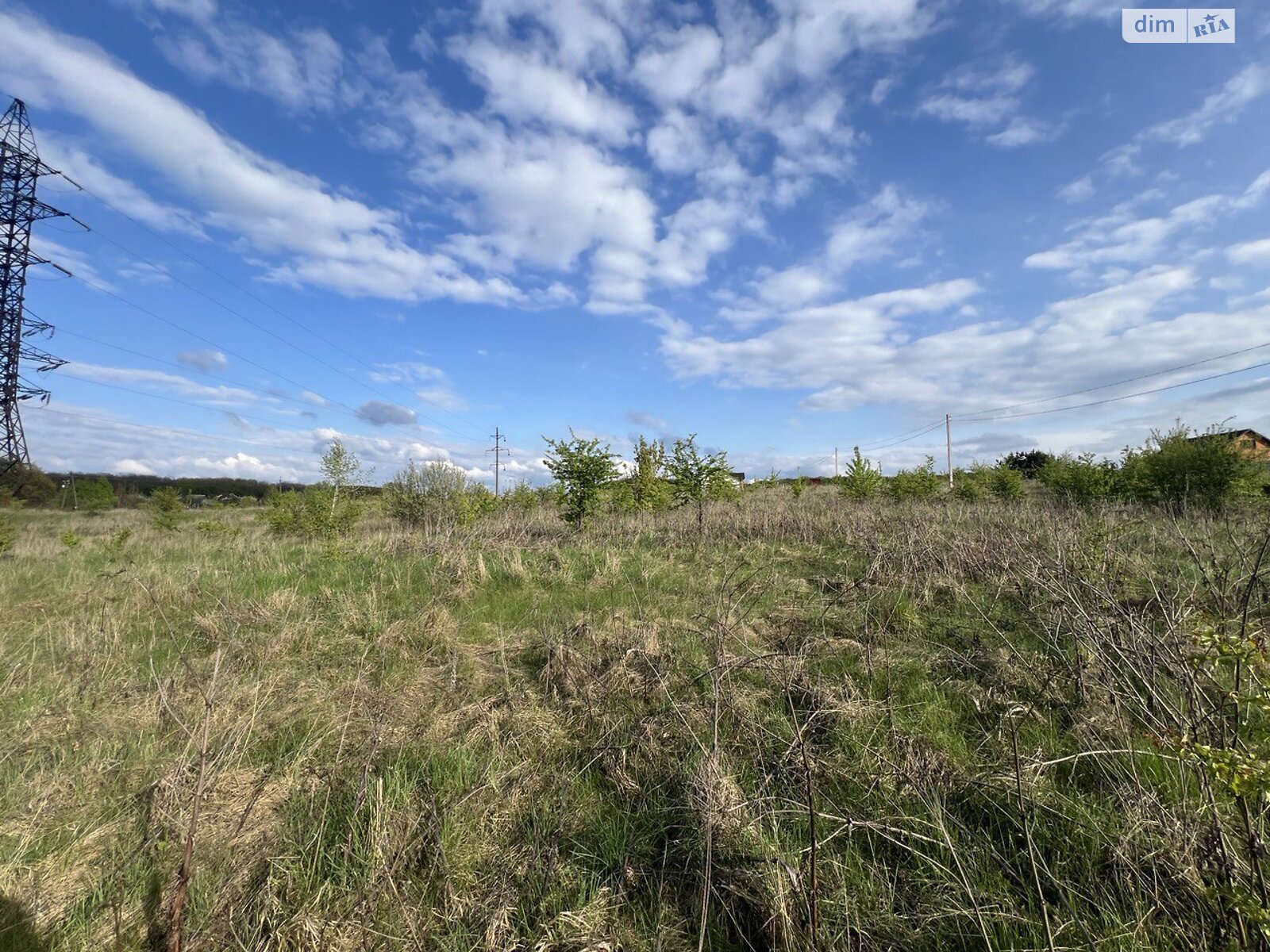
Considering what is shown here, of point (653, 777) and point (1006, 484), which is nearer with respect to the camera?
point (653, 777)

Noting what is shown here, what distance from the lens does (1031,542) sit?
265 inches

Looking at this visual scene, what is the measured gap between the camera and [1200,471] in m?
14.4

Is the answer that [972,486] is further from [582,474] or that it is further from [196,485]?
[196,485]

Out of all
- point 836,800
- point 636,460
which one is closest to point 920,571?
point 836,800

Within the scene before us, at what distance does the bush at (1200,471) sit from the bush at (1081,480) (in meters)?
1.68

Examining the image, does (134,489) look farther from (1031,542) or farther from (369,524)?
(1031,542)

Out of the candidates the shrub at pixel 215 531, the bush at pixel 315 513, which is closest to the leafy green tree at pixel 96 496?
the bush at pixel 315 513

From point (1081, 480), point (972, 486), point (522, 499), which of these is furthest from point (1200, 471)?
point (522, 499)

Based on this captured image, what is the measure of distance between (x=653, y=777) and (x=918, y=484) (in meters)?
26.9

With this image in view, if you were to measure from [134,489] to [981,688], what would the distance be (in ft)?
192

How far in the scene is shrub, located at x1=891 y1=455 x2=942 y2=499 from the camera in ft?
83.8

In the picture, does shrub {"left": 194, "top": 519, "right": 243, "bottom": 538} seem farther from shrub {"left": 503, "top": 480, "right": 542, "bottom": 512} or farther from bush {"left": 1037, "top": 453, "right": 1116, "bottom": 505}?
bush {"left": 1037, "top": 453, "right": 1116, "bottom": 505}

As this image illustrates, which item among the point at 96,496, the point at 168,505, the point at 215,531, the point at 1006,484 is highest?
the point at 1006,484

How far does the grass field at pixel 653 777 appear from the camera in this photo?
2.07 meters
